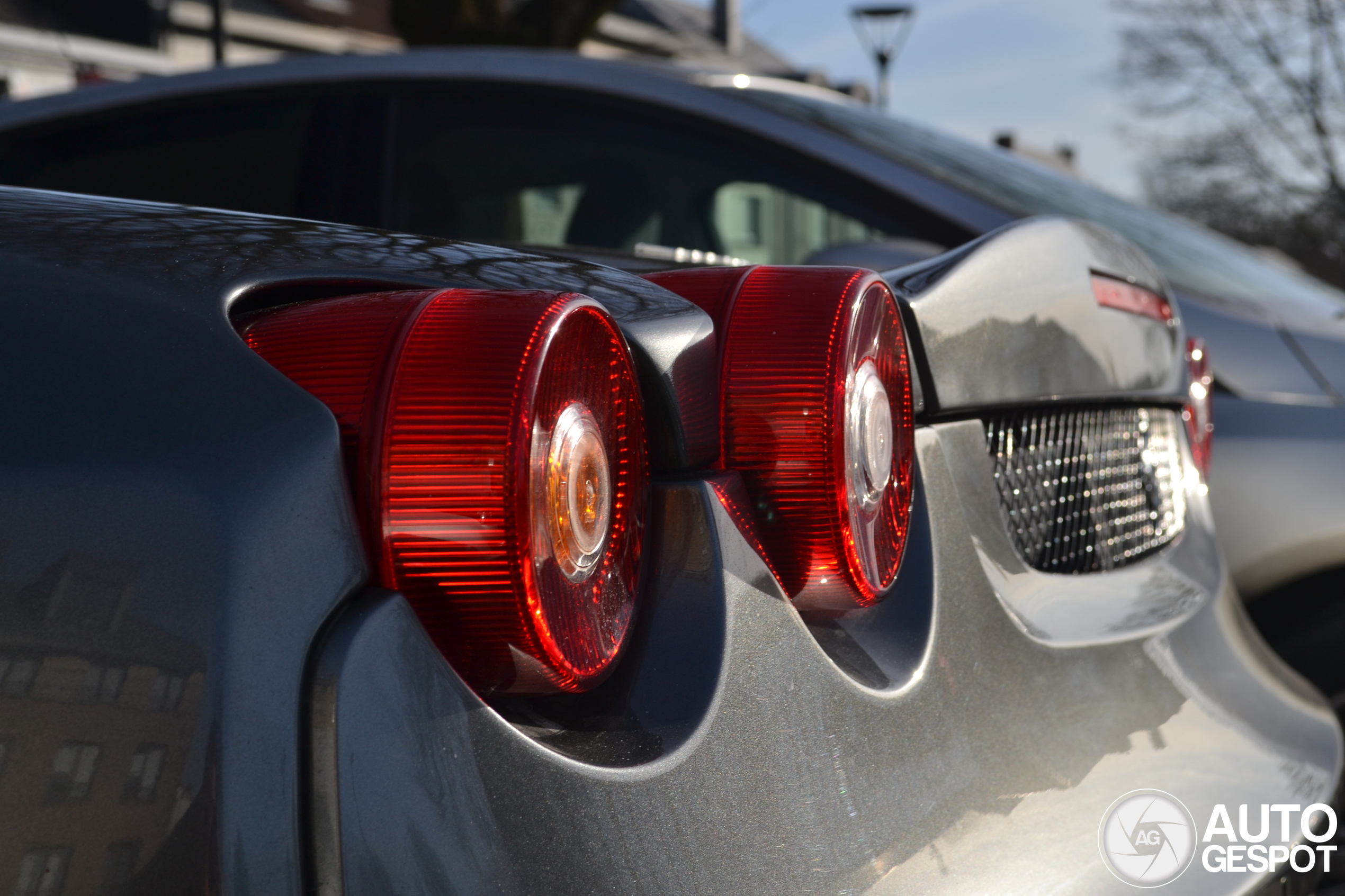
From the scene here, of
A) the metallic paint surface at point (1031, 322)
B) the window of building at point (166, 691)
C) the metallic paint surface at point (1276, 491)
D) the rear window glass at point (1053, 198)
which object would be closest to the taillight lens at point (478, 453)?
the window of building at point (166, 691)

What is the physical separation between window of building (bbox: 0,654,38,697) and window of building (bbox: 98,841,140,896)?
0.10 metres

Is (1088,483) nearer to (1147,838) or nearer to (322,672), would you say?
(1147,838)

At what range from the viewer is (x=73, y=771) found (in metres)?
→ 0.71

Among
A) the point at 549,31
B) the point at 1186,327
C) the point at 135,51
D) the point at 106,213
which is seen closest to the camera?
the point at 106,213

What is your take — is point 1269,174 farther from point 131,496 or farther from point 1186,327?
point 131,496

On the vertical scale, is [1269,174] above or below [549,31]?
below

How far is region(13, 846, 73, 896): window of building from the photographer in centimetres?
70

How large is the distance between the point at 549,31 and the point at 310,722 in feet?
37.6

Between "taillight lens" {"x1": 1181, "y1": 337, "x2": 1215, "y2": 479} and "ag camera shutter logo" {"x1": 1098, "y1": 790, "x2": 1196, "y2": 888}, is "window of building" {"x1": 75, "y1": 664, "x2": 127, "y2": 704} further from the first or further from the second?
"taillight lens" {"x1": 1181, "y1": 337, "x2": 1215, "y2": 479}

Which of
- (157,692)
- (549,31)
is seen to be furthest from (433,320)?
(549,31)

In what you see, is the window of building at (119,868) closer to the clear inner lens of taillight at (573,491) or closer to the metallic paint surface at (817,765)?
the metallic paint surface at (817,765)

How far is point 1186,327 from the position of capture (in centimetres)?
263

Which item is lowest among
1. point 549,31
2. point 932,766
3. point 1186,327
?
point 549,31

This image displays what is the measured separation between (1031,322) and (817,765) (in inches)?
26.6
